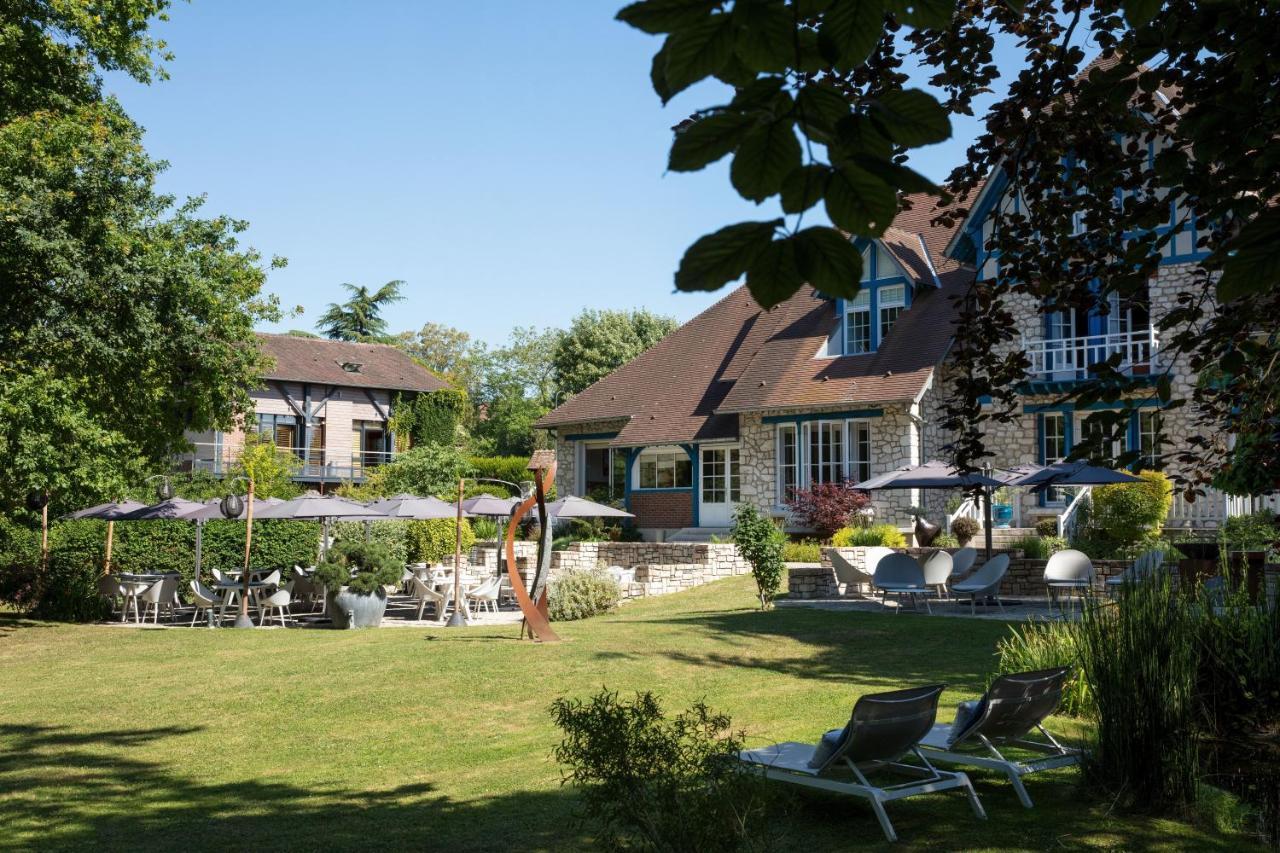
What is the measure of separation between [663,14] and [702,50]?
83 mm

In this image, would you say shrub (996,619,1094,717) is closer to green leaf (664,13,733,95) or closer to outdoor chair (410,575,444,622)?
green leaf (664,13,733,95)

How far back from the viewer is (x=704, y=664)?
12.6 m

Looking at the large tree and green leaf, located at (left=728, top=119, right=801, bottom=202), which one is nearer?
green leaf, located at (left=728, top=119, right=801, bottom=202)

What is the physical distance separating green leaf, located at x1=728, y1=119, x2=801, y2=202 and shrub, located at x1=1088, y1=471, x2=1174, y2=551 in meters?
20.7

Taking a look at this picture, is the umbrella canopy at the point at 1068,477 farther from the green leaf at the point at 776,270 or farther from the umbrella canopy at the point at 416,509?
the green leaf at the point at 776,270

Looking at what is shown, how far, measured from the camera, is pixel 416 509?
68.7ft

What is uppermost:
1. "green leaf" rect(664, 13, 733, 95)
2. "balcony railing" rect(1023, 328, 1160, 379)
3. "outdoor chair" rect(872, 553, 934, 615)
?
"balcony railing" rect(1023, 328, 1160, 379)

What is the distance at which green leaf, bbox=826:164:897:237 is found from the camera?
1.70 metres

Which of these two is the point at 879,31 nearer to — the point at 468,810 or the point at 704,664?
the point at 468,810

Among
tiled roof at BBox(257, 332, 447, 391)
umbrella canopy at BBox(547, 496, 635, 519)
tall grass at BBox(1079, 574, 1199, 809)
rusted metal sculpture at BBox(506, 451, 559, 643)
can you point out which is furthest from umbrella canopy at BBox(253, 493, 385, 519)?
tiled roof at BBox(257, 332, 447, 391)

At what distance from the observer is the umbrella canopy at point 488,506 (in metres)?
21.4

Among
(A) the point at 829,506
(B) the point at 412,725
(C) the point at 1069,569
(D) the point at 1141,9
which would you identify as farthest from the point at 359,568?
(D) the point at 1141,9

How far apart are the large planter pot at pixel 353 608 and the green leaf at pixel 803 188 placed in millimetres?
17374

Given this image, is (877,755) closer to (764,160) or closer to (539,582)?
(764,160)
